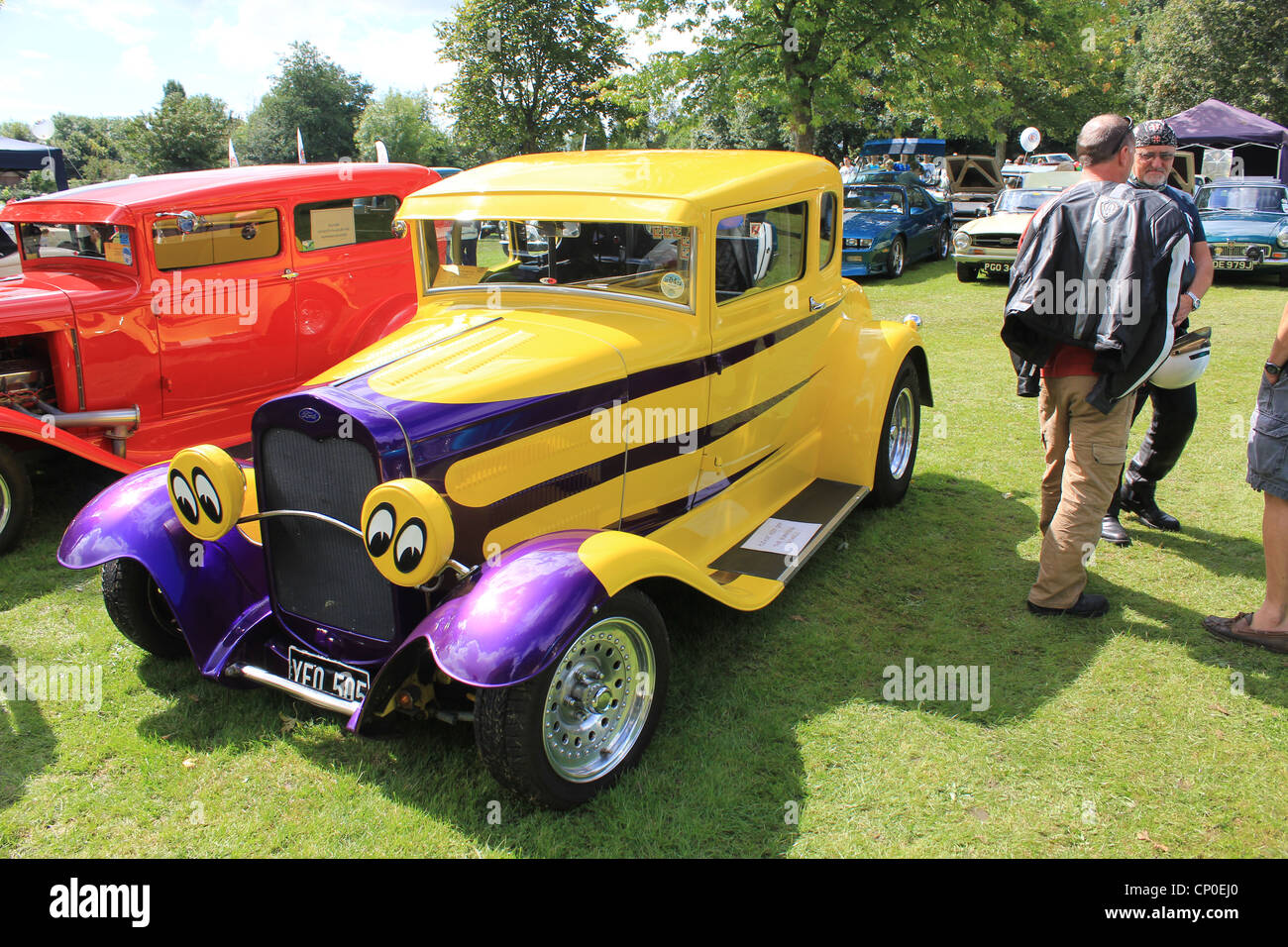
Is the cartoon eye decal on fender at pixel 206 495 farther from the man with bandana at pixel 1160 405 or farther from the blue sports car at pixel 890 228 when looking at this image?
the blue sports car at pixel 890 228

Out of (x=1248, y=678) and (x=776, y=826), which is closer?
(x=776, y=826)

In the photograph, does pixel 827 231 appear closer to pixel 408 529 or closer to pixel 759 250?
pixel 759 250

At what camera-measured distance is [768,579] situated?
4008 millimetres

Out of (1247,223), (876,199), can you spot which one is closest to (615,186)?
(876,199)

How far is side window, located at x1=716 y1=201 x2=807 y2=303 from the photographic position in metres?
4.02

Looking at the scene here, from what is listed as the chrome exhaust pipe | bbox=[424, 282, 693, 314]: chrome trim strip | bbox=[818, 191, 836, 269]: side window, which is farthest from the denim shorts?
the chrome exhaust pipe

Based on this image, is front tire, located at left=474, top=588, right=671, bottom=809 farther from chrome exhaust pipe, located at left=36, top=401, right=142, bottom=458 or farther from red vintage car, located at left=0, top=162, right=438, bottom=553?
chrome exhaust pipe, located at left=36, top=401, right=142, bottom=458

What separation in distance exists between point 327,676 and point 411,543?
85 cm

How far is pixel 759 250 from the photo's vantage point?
4309 millimetres

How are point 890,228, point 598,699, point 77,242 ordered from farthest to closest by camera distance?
point 890,228
point 77,242
point 598,699

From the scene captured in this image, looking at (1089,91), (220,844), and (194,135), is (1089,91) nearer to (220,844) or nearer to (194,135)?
(194,135)

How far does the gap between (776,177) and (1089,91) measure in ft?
137

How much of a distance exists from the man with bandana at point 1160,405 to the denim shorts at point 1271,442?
1.88ft
